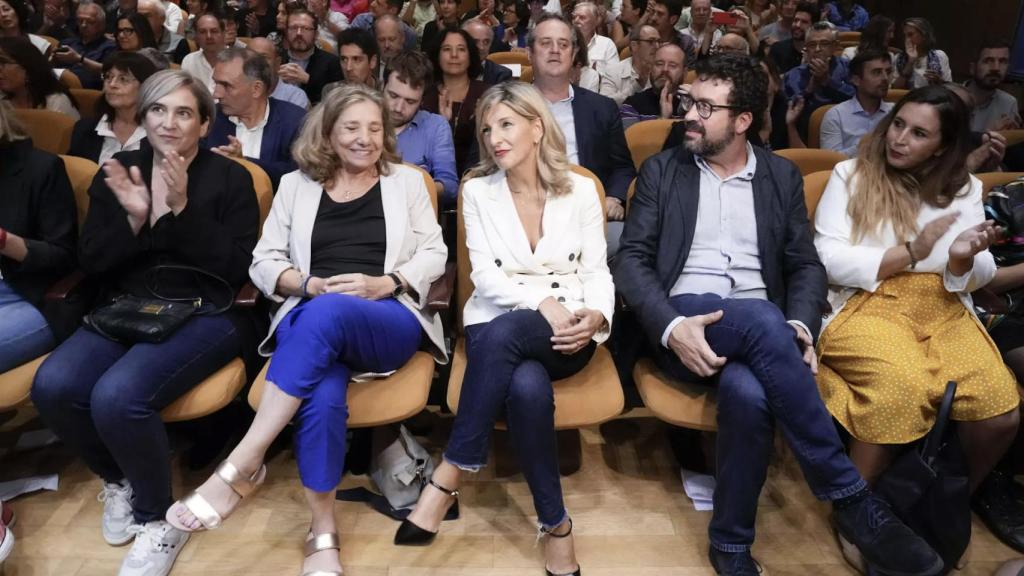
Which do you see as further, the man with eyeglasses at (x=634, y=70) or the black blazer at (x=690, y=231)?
the man with eyeglasses at (x=634, y=70)

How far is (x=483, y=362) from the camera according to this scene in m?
1.79

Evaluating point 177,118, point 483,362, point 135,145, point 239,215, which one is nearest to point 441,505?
point 483,362

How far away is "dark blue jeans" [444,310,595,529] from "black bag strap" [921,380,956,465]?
2.91 ft

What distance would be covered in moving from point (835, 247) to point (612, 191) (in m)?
0.89

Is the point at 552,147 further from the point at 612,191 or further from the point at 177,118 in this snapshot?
the point at 177,118

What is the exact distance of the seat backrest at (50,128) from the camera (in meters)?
2.81

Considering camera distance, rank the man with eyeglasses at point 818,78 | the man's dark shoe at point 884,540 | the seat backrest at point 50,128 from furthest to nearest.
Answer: the man with eyeglasses at point 818,78
the seat backrest at point 50,128
the man's dark shoe at point 884,540

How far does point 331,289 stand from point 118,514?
Answer: 80 cm

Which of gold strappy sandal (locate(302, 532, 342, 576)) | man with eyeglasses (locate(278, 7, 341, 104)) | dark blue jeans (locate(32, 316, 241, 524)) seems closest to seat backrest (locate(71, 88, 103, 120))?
man with eyeglasses (locate(278, 7, 341, 104))

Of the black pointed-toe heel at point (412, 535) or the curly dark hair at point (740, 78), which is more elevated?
the curly dark hair at point (740, 78)

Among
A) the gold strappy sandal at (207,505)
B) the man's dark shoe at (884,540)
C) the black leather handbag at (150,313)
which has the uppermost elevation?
the black leather handbag at (150,313)

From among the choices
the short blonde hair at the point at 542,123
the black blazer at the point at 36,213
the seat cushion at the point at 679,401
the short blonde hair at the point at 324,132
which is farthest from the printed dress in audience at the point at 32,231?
the seat cushion at the point at 679,401

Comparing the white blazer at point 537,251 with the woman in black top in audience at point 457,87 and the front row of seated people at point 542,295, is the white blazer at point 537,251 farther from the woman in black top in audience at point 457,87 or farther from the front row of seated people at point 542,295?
the woman in black top in audience at point 457,87

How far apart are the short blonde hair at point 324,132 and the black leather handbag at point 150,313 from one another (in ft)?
1.32
